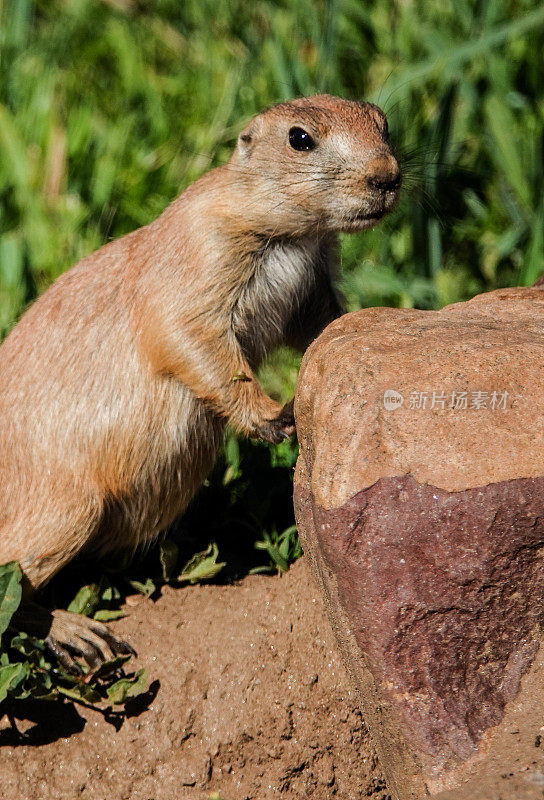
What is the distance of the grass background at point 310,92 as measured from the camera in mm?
5340

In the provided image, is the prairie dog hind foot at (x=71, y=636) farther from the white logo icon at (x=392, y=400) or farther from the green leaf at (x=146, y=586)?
the white logo icon at (x=392, y=400)

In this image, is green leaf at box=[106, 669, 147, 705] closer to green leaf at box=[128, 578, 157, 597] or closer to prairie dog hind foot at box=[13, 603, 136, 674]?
prairie dog hind foot at box=[13, 603, 136, 674]

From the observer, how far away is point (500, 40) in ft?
17.5

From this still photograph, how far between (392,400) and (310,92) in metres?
3.32

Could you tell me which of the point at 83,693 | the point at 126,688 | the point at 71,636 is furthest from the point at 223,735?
the point at 71,636

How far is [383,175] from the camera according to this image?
335 cm

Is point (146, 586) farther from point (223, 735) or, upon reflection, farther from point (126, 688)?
point (223, 735)

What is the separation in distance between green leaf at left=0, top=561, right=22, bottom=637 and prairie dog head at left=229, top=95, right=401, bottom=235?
4.75 ft

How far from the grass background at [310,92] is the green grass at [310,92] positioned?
0.5 inches

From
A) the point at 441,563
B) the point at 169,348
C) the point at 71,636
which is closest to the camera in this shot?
the point at 441,563

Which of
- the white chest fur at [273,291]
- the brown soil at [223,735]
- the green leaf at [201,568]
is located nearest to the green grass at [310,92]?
the green leaf at [201,568]

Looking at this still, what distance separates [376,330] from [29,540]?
1457 mm

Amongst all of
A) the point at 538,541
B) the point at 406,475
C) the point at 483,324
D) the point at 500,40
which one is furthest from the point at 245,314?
the point at 500,40

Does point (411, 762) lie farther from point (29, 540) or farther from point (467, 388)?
point (29, 540)
